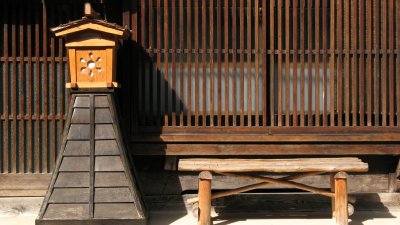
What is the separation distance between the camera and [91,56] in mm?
5848

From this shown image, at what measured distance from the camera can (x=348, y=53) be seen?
A: 657 cm

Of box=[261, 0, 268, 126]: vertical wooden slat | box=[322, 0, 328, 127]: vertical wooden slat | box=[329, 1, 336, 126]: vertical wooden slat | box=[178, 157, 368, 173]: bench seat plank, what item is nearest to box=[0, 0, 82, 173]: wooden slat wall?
box=[178, 157, 368, 173]: bench seat plank

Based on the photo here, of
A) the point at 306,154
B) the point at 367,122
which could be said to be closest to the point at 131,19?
the point at 306,154

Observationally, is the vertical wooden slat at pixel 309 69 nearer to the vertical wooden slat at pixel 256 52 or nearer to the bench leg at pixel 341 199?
the vertical wooden slat at pixel 256 52

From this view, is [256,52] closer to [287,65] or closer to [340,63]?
[287,65]

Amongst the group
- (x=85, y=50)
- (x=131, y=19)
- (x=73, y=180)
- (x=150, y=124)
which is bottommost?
(x=73, y=180)

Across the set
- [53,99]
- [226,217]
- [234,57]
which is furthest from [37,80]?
[226,217]

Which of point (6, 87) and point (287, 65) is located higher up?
point (287, 65)

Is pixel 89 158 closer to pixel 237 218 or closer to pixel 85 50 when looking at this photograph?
pixel 85 50

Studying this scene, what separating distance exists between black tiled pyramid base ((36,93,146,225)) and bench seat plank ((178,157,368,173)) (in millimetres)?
742

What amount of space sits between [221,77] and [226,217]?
6.05 ft

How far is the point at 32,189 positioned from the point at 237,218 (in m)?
2.74

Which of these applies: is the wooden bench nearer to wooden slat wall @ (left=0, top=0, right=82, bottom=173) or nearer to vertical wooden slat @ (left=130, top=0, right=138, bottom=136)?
vertical wooden slat @ (left=130, top=0, right=138, bottom=136)

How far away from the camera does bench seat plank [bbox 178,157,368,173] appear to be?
5.75 meters
